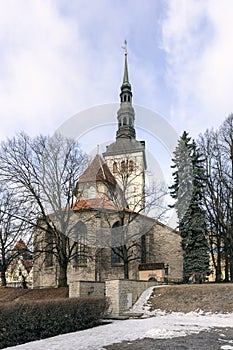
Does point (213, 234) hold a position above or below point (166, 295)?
above

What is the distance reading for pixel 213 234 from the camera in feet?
85.8

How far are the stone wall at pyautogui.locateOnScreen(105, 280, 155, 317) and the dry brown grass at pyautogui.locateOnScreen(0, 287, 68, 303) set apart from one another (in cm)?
477

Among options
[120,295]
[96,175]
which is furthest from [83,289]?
[96,175]

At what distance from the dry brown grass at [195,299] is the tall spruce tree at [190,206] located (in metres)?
5.81

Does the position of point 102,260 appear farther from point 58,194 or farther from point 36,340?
point 36,340

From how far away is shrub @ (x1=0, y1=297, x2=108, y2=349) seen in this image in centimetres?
882


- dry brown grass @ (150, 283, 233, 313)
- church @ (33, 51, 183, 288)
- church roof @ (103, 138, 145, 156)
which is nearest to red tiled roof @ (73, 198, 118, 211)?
church @ (33, 51, 183, 288)

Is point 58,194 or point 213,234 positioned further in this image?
point 213,234

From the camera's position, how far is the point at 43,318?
986cm

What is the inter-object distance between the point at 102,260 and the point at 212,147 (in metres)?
13.0

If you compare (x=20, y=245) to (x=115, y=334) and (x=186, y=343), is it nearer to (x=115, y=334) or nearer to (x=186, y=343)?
(x=115, y=334)

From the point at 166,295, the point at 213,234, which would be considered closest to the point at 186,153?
the point at 213,234

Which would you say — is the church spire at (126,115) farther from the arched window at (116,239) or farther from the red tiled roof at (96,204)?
the arched window at (116,239)

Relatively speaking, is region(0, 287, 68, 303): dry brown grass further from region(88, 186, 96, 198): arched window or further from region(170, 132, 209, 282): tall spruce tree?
region(88, 186, 96, 198): arched window
